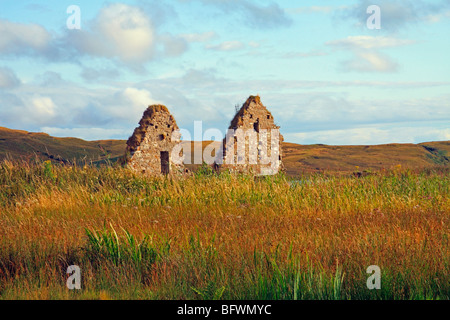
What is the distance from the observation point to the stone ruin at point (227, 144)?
63.4 ft

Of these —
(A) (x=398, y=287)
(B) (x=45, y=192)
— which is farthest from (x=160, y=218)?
(A) (x=398, y=287)

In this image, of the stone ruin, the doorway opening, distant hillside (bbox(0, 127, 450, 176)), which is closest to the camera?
the stone ruin

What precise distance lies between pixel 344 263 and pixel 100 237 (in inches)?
133

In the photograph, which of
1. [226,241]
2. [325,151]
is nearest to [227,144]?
[226,241]

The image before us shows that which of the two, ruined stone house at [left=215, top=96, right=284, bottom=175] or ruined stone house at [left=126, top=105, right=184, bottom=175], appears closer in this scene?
ruined stone house at [left=126, top=105, right=184, bottom=175]

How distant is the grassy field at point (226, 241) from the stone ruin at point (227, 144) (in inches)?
250

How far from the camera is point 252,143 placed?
22297 mm

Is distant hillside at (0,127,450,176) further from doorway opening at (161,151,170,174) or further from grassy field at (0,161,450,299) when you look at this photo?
grassy field at (0,161,450,299)

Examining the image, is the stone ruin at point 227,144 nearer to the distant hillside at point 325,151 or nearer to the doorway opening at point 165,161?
the doorway opening at point 165,161

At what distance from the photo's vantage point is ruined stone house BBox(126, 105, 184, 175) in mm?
19078

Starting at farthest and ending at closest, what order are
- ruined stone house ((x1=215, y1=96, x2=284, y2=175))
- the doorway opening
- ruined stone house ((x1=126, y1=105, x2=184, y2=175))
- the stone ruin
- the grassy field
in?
ruined stone house ((x1=215, y1=96, x2=284, y2=175))
the doorway opening
the stone ruin
ruined stone house ((x1=126, y1=105, x2=184, y2=175))
the grassy field

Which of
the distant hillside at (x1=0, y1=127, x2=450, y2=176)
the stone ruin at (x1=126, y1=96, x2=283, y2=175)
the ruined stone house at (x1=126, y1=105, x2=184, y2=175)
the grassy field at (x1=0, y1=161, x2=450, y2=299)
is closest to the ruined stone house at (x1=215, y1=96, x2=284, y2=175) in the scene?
the stone ruin at (x1=126, y1=96, x2=283, y2=175)

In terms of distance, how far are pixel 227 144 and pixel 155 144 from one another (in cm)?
385
